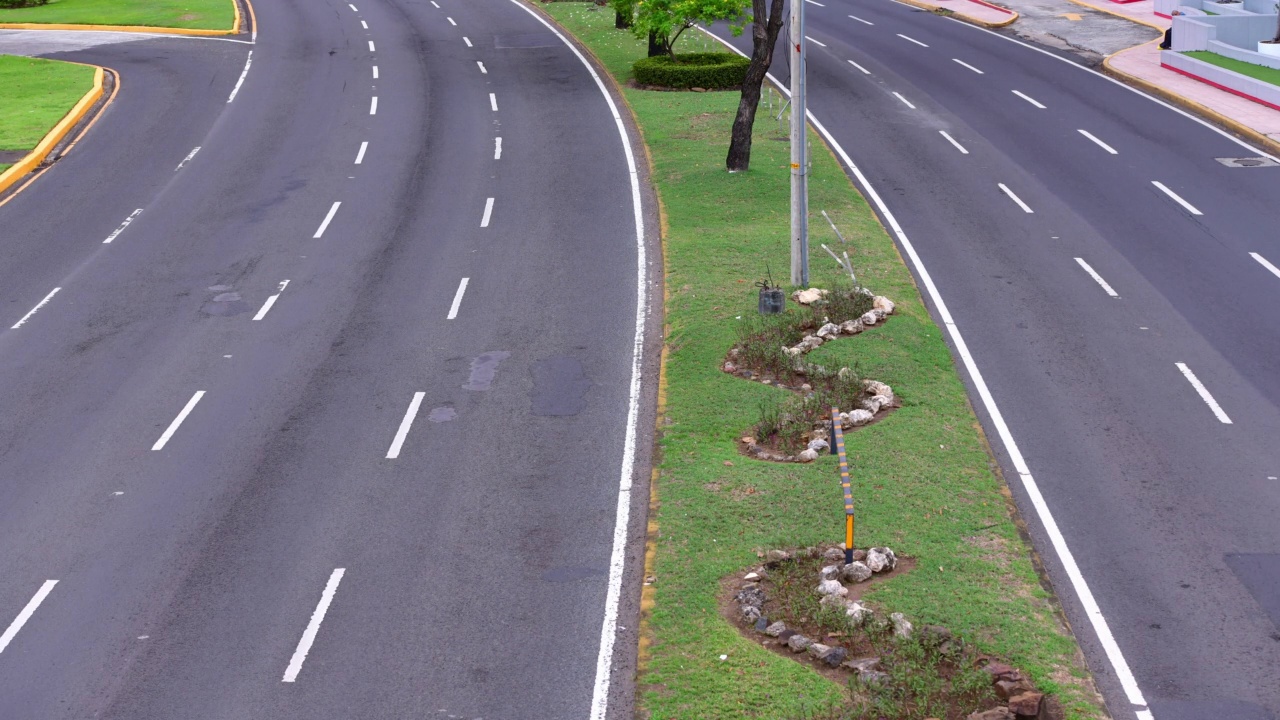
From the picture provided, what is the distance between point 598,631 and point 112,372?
10734 millimetres

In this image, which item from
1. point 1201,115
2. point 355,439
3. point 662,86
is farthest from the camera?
point 662,86

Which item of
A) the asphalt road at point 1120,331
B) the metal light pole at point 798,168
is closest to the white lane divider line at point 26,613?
the asphalt road at point 1120,331

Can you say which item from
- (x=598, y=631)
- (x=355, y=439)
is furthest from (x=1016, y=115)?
(x=598, y=631)

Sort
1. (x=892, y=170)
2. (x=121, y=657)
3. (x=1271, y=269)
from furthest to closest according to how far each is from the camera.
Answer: (x=892, y=170) < (x=1271, y=269) < (x=121, y=657)

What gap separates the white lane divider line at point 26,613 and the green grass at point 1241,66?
34.5m

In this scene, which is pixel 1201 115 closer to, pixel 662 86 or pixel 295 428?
pixel 662 86

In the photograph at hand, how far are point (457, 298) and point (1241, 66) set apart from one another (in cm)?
2812

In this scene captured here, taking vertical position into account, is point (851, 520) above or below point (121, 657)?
above

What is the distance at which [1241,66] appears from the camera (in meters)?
37.8

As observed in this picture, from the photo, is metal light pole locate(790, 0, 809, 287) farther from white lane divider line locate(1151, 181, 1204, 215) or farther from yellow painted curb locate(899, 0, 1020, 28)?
yellow painted curb locate(899, 0, 1020, 28)

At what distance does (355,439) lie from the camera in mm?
16625

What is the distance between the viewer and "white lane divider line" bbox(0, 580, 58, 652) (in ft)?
40.3

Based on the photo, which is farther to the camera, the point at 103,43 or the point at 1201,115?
the point at 103,43

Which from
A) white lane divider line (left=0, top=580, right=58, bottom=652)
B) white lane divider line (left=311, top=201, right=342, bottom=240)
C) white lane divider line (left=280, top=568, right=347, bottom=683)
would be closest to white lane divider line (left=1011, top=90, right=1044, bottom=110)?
white lane divider line (left=311, top=201, right=342, bottom=240)
